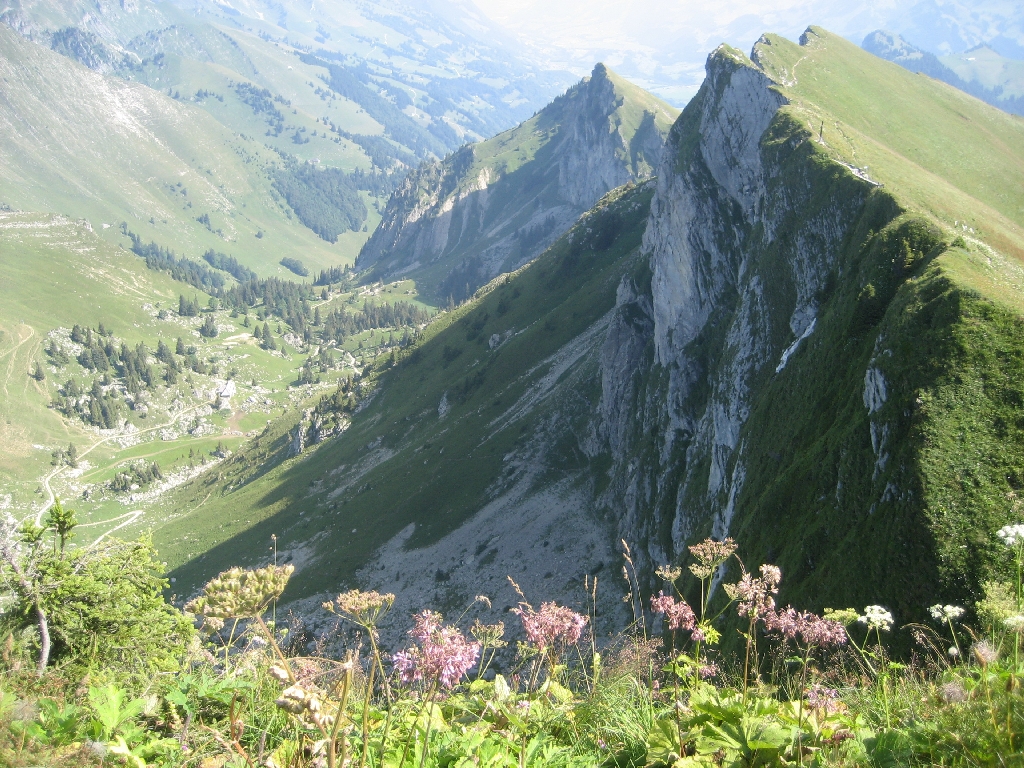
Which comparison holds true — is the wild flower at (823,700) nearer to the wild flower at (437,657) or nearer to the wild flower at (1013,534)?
the wild flower at (1013,534)

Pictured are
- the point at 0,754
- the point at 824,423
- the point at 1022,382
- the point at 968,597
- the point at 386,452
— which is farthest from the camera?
the point at 386,452

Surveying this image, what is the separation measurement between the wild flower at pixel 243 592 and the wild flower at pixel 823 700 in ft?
15.8

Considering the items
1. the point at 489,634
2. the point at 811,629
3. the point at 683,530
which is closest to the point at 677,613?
the point at 811,629

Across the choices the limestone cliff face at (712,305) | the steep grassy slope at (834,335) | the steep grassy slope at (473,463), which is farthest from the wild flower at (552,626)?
the steep grassy slope at (473,463)

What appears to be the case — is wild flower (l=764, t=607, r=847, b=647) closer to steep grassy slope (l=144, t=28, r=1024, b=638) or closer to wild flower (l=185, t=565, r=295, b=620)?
wild flower (l=185, t=565, r=295, b=620)

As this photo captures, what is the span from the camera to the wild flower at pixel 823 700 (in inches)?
235

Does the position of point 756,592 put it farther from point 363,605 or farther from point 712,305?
point 712,305

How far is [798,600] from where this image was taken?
24531 mm

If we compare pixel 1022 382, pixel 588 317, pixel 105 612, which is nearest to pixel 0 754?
pixel 105 612

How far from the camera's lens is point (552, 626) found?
21.7ft

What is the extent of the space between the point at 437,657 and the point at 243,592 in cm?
161

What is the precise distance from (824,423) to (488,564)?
52073mm

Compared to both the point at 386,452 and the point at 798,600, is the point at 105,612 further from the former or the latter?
the point at 386,452

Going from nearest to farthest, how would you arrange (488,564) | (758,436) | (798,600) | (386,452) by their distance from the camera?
(798,600)
(758,436)
(488,564)
(386,452)
